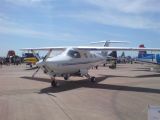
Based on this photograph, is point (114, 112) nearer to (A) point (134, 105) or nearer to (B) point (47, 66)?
(A) point (134, 105)

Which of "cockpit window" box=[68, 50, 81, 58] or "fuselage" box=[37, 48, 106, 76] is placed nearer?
"fuselage" box=[37, 48, 106, 76]

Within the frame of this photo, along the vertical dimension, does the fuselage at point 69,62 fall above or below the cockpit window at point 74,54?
below

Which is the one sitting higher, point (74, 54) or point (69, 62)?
point (74, 54)

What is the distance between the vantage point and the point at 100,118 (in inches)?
347

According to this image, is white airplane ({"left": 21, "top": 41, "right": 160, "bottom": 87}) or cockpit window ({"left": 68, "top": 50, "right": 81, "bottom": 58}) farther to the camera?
cockpit window ({"left": 68, "top": 50, "right": 81, "bottom": 58})

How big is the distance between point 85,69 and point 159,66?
64.4 ft

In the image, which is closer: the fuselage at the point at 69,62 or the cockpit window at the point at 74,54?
the fuselage at the point at 69,62

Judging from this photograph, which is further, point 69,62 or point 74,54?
point 74,54

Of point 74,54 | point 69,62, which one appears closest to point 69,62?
point 69,62

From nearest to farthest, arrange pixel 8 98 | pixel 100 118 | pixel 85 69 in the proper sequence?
1. pixel 100 118
2. pixel 8 98
3. pixel 85 69

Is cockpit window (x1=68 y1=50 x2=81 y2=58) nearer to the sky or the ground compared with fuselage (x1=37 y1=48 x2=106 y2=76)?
nearer to the sky

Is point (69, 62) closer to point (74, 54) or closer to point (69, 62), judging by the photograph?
point (69, 62)

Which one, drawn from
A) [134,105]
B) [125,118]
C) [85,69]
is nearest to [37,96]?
[134,105]

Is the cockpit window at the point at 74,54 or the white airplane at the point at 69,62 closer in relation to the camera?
the white airplane at the point at 69,62
